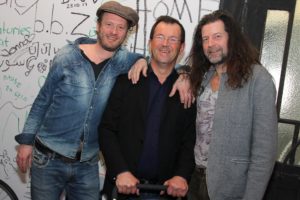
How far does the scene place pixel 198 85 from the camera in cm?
229

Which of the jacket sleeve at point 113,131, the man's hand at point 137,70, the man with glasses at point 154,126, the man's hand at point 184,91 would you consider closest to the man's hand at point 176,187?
the man with glasses at point 154,126

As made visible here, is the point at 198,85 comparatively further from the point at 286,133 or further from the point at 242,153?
the point at 286,133

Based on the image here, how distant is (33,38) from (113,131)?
1334mm

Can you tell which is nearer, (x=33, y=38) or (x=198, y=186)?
(x=198, y=186)

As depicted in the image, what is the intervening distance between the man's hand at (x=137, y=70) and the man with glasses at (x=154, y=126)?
0.09 ft

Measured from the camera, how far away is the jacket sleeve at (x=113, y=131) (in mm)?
2141

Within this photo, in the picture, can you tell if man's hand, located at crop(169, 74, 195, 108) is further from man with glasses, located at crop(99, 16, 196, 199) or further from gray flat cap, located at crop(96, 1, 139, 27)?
gray flat cap, located at crop(96, 1, 139, 27)

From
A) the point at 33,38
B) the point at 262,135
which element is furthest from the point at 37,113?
the point at 262,135

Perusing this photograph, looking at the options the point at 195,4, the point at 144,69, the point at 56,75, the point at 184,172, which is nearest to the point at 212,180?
the point at 184,172

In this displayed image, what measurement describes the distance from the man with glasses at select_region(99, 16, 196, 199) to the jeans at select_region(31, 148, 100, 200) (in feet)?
0.90

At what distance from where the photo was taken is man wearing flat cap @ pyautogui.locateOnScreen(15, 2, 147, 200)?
236 centimetres

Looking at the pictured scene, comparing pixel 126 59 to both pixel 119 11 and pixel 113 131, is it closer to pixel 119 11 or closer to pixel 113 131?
pixel 119 11

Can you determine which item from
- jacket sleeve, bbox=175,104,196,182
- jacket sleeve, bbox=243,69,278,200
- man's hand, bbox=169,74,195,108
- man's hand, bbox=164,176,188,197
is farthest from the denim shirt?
jacket sleeve, bbox=243,69,278,200

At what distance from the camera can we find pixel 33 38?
3.13m
